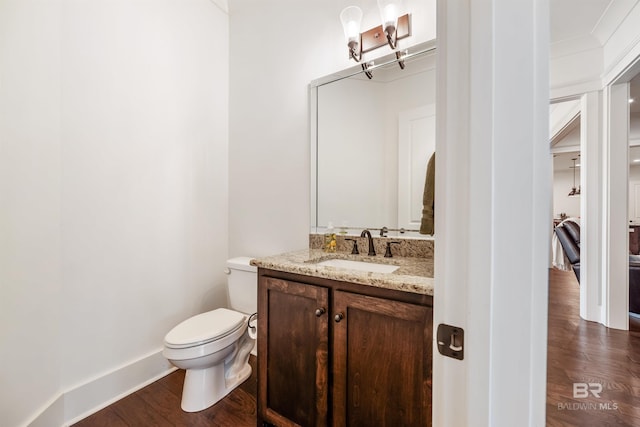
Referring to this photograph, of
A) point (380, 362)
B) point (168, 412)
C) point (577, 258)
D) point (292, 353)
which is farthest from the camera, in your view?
point (577, 258)

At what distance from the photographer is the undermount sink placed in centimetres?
144

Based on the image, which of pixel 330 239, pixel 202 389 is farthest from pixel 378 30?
pixel 202 389

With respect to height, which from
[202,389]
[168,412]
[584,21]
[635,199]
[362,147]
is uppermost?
[584,21]

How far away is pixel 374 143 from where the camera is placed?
184 centimetres

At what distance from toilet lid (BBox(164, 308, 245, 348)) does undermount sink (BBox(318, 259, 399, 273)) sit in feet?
2.25

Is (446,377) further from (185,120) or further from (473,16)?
(185,120)

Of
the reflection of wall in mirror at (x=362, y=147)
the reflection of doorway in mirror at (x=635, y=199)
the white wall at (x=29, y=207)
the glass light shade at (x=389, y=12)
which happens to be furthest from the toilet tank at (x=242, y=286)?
Result: the reflection of doorway in mirror at (x=635, y=199)

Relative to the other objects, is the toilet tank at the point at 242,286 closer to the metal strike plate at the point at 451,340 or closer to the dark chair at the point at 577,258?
the metal strike plate at the point at 451,340

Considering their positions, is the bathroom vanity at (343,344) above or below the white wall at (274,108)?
below

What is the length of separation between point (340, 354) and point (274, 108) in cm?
176

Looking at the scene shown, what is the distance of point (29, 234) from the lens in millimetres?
1314

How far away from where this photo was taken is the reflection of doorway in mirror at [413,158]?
64.1 inches

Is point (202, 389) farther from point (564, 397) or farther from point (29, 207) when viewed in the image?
point (564, 397)

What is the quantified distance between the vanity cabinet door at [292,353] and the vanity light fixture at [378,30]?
4.66 feet
